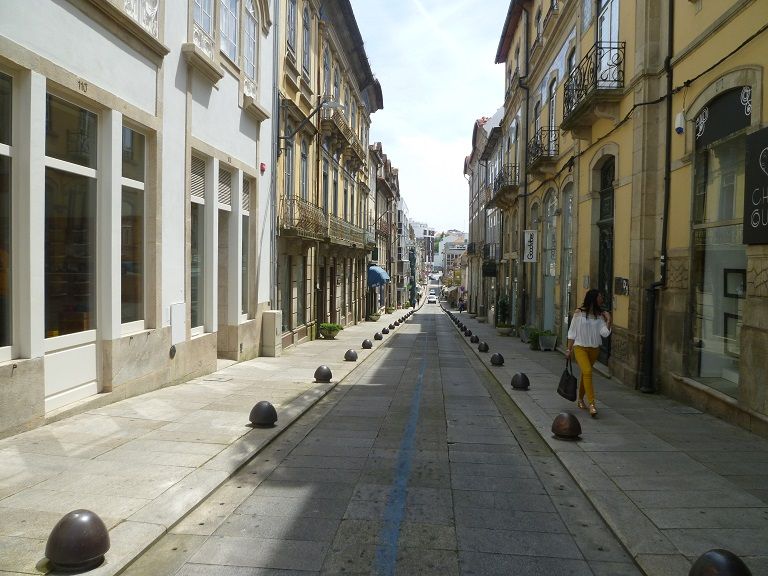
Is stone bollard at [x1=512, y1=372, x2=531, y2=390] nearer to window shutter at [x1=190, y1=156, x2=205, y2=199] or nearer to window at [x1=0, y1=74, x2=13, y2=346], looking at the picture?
window shutter at [x1=190, y1=156, x2=205, y2=199]

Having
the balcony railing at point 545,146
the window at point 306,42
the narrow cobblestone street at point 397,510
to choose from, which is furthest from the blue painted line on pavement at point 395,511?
the window at point 306,42

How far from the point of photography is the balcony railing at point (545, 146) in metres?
19.2

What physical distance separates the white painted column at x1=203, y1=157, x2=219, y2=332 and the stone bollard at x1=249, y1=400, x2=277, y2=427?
5001 mm

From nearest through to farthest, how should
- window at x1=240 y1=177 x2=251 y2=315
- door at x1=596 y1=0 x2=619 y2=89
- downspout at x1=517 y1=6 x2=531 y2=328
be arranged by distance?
door at x1=596 y1=0 x2=619 y2=89
window at x1=240 y1=177 x2=251 y2=315
downspout at x1=517 y1=6 x2=531 y2=328

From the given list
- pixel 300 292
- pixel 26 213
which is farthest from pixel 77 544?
pixel 300 292

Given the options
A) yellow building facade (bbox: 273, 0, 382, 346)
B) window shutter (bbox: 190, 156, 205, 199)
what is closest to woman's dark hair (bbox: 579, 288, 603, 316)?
window shutter (bbox: 190, 156, 205, 199)

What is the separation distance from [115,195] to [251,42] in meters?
7.46

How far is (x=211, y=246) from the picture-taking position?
40.4 feet

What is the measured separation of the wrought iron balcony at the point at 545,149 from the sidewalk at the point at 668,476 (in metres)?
10.7

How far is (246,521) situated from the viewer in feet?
15.8

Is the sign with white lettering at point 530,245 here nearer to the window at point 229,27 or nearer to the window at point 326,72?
the window at point 326,72

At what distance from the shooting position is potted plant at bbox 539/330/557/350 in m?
19.1

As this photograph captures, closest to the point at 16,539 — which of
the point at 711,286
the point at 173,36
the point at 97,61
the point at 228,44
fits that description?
the point at 97,61

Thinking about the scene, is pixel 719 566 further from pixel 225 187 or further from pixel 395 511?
pixel 225 187
